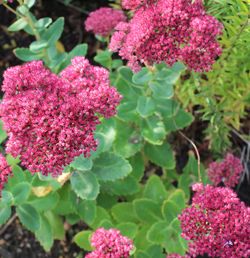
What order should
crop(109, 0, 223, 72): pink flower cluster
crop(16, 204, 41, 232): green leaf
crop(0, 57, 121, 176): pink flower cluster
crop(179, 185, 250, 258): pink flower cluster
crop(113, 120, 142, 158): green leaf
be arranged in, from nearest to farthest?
crop(0, 57, 121, 176): pink flower cluster, crop(179, 185, 250, 258): pink flower cluster, crop(109, 0, 223, 72): pink flower cluster, crop(16, 204, 41, 232): green leaf, crop(113, 120, 142, 158): green leaf

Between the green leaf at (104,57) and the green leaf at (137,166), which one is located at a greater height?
the green leaf at (104,57)

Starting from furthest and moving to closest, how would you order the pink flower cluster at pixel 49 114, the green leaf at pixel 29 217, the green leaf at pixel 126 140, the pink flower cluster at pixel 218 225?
the green leaf at pixel 126 140 → the green leaf at pixel 29 217 → the pink flower cluster at pixel 218 225 → the pink flower cluster at pixel 49 114

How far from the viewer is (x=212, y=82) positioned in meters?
2.90

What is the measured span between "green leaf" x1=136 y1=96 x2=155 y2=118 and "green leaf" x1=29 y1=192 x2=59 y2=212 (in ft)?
1.99

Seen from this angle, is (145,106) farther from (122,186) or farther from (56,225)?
(56,225)

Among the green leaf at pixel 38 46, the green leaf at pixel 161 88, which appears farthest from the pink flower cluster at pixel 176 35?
the green leaf at pixel 38 46

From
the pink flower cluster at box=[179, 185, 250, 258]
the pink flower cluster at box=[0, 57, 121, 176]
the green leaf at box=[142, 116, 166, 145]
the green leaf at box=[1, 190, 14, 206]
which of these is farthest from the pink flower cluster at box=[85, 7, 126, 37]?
the pink flower cluster at box=[179, 185, 250, 258]

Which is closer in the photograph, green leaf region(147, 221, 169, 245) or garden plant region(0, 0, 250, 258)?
garden plant region(0, 0, 250, 258)

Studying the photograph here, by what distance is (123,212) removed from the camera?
2.91 meters

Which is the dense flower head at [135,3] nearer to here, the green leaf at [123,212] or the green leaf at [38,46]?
the green leaf at [38,46]

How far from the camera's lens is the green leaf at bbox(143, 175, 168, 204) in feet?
9.52

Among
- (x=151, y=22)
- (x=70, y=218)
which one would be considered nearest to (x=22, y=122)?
(x=151, y=22)

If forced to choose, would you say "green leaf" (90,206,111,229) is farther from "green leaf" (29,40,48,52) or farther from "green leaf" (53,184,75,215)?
"green leaf" (29,40,48,52)

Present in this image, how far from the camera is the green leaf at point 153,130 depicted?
2.72m
